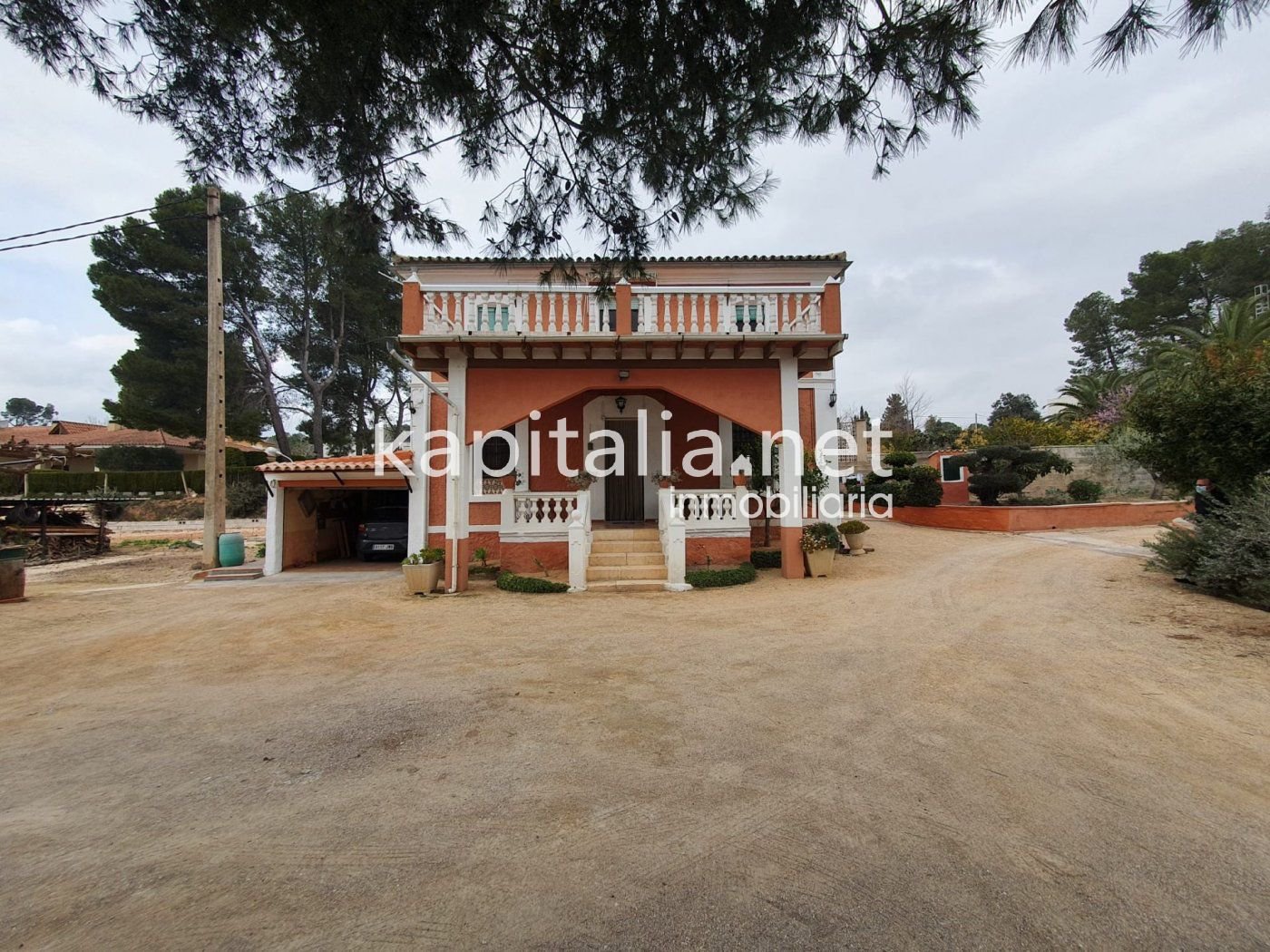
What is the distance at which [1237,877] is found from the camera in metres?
2.01

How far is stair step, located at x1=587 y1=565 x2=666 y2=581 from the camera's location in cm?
876

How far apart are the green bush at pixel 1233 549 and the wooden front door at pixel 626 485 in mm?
8109

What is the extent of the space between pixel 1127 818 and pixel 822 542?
22.0 feet

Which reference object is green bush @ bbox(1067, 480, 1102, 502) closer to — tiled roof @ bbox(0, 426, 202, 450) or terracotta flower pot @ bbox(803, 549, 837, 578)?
terracotta flower pot @ bbox(803, 549, 837, 578)

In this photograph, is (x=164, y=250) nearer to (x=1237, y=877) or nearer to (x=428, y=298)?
(x=428, y=298)

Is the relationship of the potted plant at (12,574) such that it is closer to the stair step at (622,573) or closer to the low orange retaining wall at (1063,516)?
the stair step at (622,573)

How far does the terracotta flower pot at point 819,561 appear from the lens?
9055 millimetres

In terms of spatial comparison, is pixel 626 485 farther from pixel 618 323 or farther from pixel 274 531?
pixel 274 531

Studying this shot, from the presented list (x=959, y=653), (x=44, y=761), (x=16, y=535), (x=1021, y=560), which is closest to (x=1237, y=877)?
(x=959, y=653)

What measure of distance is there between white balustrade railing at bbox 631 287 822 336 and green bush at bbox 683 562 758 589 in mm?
3667

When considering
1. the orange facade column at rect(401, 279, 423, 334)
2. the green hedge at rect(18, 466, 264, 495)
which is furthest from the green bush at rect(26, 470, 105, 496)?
the orange facade column at rect(401, 279, 423, 334)

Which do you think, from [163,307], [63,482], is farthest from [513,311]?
[63,482]

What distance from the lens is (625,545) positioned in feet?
31.4

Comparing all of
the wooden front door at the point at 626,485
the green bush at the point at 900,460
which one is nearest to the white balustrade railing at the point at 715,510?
the wooden front door at the point at 626,485
